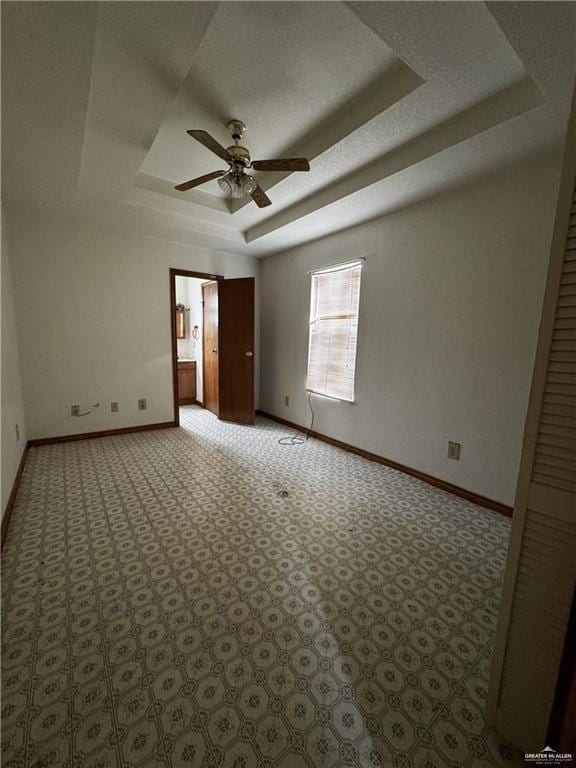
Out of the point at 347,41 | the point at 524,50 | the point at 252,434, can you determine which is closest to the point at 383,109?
the point at 347,41

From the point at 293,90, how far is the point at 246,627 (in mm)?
2751

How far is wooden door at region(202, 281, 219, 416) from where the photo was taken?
4363 millimetres

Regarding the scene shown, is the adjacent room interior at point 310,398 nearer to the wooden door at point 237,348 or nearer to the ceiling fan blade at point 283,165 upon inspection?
the ceiling fan blade at point 283,165

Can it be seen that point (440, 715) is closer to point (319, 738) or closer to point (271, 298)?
point (319, 738)

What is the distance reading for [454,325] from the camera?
2350 mm

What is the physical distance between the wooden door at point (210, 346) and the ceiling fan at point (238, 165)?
2.16 meters

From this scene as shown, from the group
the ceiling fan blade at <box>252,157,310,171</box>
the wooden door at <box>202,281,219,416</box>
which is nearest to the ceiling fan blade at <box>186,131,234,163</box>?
the ceiling fan blade at <box>252,157,310,171</box>

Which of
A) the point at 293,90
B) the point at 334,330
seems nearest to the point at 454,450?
the point at 334,330

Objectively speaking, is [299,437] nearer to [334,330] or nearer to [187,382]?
[334,330]

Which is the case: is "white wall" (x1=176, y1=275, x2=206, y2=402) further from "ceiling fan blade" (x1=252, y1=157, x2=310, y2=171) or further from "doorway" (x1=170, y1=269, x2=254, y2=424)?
"ceiling fan blade" (x1=252, y1=157, x2=310, y2=171)

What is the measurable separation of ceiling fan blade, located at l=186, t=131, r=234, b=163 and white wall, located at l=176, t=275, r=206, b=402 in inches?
129

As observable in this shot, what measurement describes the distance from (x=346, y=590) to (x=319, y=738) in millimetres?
596

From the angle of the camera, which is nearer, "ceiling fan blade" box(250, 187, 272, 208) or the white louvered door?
the white louvered door

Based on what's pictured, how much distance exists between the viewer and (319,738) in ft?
2.97
